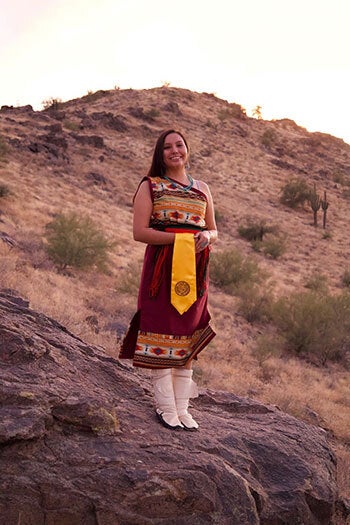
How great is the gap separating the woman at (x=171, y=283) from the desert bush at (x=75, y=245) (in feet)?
33.0

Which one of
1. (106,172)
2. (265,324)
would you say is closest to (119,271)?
(265,324)

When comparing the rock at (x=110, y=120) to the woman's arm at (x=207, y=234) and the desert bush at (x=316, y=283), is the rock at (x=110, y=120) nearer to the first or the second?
the desert bush at (x=316, y=283)

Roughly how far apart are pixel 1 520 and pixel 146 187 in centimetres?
209

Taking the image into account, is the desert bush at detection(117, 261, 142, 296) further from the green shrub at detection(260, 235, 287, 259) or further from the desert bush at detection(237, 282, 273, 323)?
the green shrub at detection(260, 235, 287, 259)

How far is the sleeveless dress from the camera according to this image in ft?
10.6

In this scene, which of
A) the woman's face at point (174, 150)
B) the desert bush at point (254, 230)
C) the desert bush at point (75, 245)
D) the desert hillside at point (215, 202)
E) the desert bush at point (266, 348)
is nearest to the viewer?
the woman's face at point (174, 150)

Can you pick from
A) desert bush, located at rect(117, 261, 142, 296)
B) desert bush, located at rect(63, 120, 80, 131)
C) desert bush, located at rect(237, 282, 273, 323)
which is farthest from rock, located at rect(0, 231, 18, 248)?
Answer: desert bush, located at rect(63, 120, 80, 131)

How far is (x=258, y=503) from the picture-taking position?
9.78 feet

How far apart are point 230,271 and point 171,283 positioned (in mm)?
14417

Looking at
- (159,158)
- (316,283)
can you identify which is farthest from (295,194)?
(159,158)

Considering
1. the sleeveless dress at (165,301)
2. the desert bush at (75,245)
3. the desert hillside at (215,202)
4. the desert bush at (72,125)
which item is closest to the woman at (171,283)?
the sleeveless dress at (165,301)

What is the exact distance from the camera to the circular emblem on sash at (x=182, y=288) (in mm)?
3197

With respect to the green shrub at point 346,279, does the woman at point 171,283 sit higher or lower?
higher

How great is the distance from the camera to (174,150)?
132 inches
